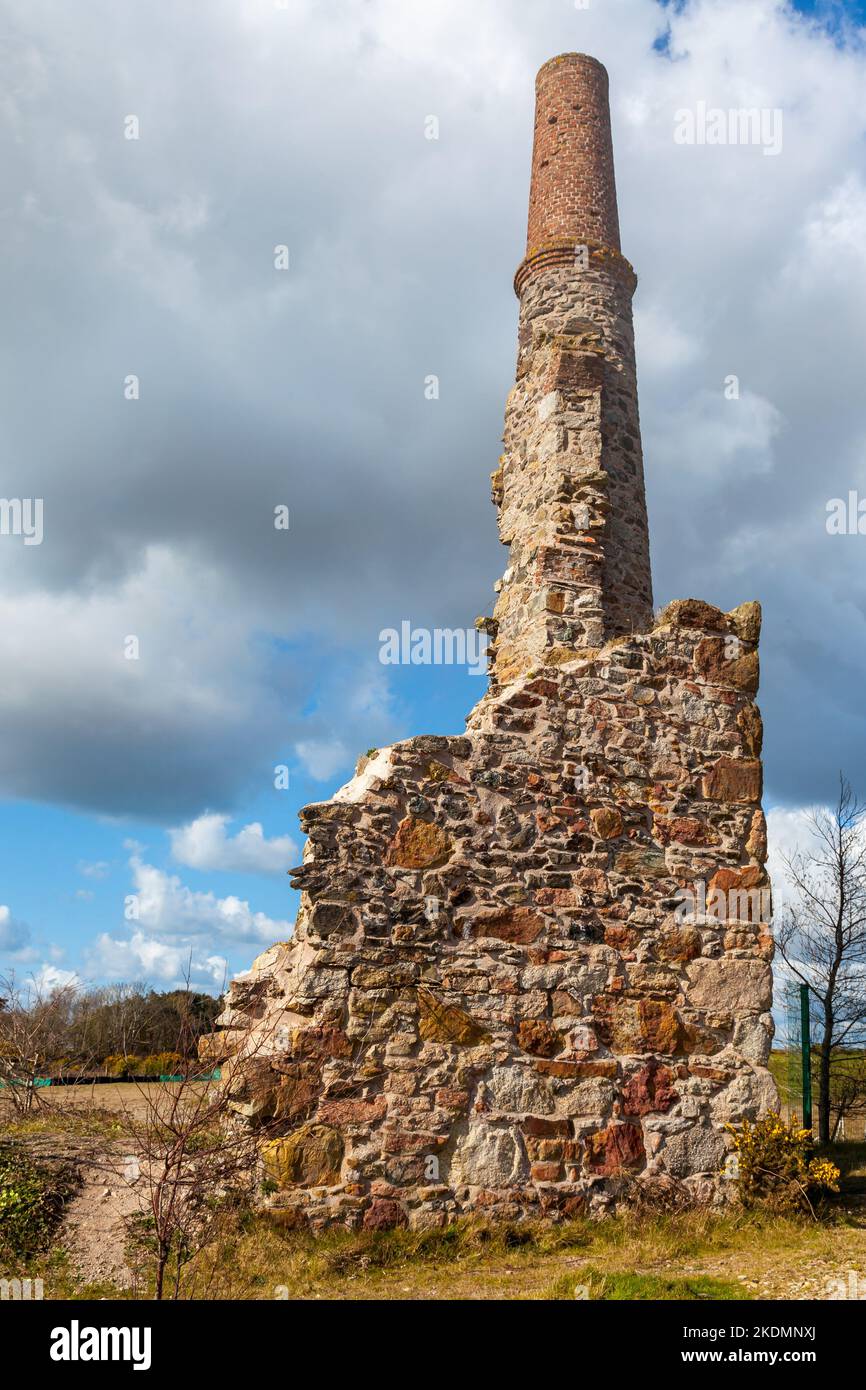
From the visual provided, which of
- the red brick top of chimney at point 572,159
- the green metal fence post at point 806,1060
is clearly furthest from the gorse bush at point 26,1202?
the red brick top of chimney at point 572,159

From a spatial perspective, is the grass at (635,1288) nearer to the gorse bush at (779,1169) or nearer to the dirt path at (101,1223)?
the gorse bush at (779,1169)

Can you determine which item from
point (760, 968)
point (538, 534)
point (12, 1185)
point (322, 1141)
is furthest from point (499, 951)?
point (538, 534)

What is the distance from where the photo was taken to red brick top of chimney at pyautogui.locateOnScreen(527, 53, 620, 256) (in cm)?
1327

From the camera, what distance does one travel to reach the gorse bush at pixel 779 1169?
23.8ft

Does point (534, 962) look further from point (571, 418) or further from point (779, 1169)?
point (571, 418)

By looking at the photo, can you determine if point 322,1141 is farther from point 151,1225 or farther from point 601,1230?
point 601,1230

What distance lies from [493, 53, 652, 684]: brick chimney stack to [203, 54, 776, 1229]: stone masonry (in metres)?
1.94

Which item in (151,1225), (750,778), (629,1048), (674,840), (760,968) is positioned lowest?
(151,1225)

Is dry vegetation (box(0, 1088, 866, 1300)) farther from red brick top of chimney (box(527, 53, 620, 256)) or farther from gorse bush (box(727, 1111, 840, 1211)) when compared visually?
red brick top of chimney (box(527, 53, 620, 256))

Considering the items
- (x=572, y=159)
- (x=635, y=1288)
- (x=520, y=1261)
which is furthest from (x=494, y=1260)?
(x=572, y=159)

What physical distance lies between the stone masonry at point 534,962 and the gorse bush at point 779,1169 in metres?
0.21

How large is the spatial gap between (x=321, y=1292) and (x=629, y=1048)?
116 inches

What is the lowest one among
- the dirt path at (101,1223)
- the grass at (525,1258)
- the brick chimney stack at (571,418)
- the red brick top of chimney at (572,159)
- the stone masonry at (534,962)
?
the grass at (525,1258)
